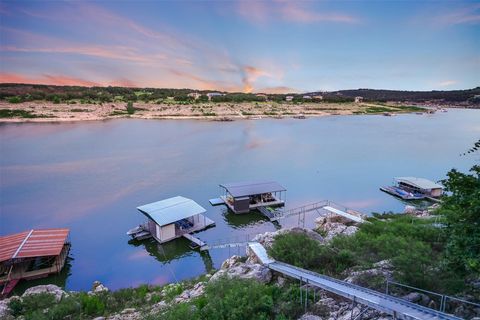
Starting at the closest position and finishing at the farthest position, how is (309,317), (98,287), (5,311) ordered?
(309,317), (5,311), (98,287)

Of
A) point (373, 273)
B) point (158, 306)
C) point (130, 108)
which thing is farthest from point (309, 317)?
point (130, 108)

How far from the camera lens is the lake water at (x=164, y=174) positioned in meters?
22.1

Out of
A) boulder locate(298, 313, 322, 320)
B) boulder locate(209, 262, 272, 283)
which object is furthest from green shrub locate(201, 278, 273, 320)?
boulder locate(209, 262, 272, 283)

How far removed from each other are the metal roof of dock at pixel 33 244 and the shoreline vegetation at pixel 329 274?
3918 millimetres

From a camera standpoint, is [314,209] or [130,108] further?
[130,108]

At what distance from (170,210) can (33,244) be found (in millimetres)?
9595

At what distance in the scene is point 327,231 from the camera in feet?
75.0

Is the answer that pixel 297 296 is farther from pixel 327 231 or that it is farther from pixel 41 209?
pixel 41 209

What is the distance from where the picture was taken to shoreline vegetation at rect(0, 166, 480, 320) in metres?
8.48

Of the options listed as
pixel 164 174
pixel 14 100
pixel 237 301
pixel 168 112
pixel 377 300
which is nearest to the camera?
pixel 377 300

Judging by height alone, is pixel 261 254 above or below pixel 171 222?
above

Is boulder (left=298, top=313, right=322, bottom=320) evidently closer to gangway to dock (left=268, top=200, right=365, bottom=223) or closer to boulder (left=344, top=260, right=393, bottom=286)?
boulder (left=344, top=260, right=393, bottom=286)

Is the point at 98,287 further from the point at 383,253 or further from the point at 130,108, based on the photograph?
the point at 130,108

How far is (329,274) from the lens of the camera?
1326 centimetres
